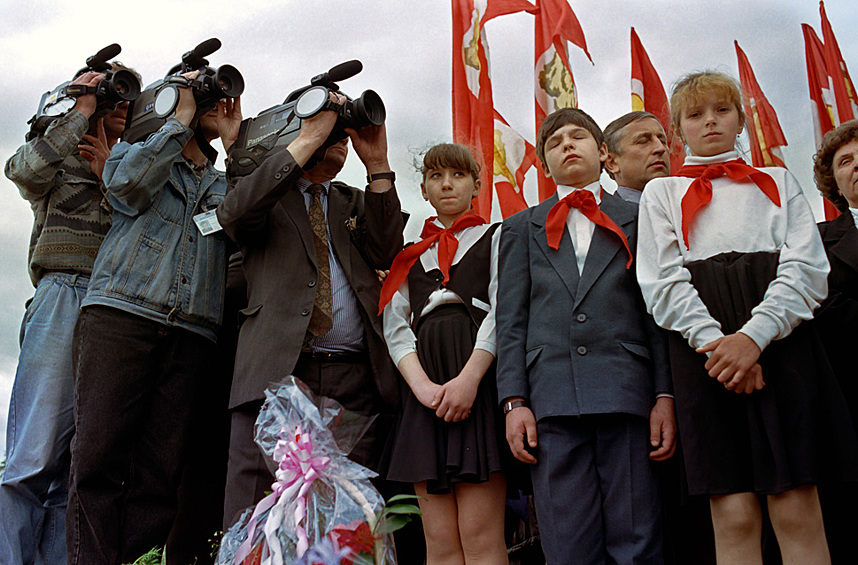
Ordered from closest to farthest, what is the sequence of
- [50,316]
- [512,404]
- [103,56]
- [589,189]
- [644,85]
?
[512,404] < [589,189] < [50,316] < [103,56] < [644,85]

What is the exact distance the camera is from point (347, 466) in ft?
6.26

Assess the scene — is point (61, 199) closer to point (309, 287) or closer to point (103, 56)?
point (103, 56)

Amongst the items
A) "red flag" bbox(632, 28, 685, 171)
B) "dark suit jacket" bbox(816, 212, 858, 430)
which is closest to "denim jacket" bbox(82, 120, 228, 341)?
"dark suit jacket" bbox(816, 212, 858, 430)

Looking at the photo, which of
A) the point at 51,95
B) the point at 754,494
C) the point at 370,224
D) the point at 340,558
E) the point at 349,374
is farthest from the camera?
the point at 51,95

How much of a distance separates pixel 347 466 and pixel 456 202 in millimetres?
1364

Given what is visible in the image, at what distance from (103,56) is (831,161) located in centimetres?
309

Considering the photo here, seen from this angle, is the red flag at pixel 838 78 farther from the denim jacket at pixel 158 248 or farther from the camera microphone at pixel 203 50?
the denim jacket at pixel 158 248

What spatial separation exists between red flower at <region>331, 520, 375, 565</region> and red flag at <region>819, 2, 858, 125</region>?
352 inches

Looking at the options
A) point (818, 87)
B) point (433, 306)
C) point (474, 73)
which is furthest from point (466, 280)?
point (818, 87)

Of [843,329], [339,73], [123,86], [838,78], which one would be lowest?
[843,329]

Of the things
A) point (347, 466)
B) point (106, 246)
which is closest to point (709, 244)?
point (347, 466)

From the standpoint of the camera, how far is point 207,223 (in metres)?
3.08

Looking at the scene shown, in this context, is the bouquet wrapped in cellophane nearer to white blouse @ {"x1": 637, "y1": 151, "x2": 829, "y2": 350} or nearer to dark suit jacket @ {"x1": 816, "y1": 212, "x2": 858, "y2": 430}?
white blouse @ {"x1": 637, "y1": 151, "x2": 829, "y2": 350}

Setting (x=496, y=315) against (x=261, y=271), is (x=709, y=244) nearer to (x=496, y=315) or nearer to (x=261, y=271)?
(x=496, y=315)
